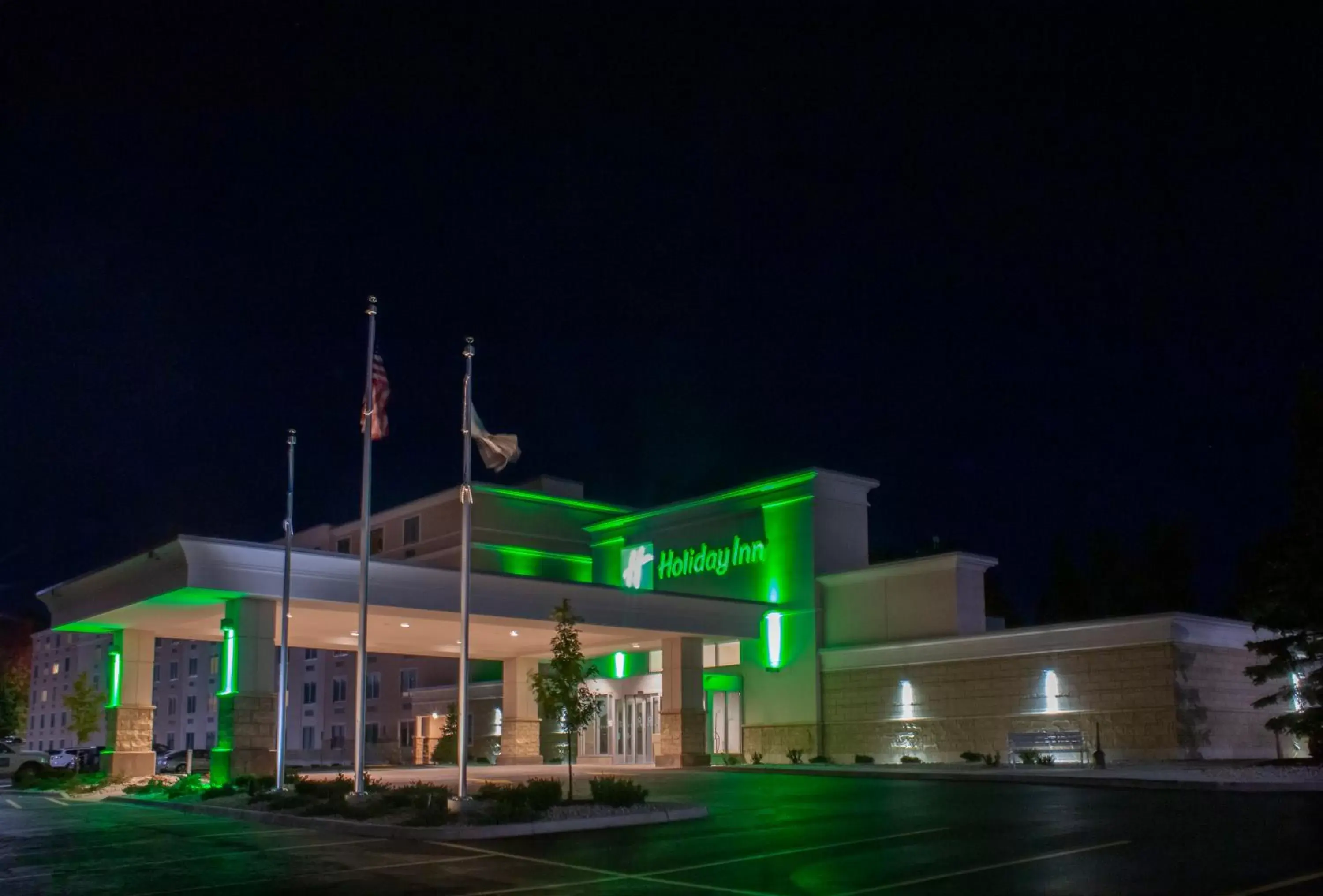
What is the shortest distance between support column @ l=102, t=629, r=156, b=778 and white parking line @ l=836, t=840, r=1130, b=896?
2819cm

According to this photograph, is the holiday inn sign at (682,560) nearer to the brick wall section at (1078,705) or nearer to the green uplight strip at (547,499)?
the green uplight strip at (547,499)

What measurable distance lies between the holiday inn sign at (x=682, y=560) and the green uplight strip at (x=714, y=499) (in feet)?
4.07

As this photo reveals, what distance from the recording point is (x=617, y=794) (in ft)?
70.0

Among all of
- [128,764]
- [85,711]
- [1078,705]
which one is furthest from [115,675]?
[1078,705]

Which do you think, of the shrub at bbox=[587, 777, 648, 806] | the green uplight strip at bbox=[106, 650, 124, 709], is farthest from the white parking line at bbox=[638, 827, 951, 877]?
the green uplight strip at bbox=[106, 650, 124, 709]

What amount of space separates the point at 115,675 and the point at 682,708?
17751 mm

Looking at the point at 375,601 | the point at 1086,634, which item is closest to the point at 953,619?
the point at 1086,634

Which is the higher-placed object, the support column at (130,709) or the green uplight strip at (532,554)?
the green uplight strip at (532,554)

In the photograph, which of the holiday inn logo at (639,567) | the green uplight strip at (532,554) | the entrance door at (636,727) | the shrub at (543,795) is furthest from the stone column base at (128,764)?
the holiday inn logo at (639,567)

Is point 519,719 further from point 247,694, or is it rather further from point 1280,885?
point 1280,885

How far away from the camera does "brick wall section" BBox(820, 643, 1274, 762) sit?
107 feet

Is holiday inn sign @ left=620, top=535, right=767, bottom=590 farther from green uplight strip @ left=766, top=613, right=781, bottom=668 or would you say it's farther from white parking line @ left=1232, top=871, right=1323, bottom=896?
white parking line @ left=1232, top=871, right=1323, bottom=896

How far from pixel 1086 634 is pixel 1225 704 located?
412cm

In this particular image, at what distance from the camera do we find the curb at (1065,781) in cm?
2392
